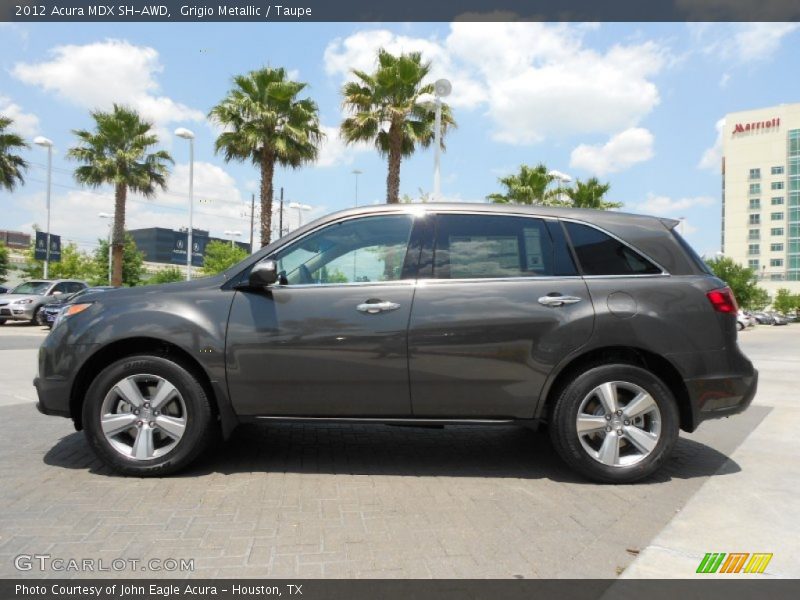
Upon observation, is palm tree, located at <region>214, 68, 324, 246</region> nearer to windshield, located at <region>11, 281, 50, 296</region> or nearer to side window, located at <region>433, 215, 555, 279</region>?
windshield, located at <region>11, 281, 50, 296</region>

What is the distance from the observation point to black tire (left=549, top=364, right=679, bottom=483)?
4.08 m

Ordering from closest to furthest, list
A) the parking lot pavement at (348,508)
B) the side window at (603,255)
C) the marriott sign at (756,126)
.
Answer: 1. the parking lot pavement at (348,508)
2. the side window at (603,255)
3. the marriott sign at (756,126)

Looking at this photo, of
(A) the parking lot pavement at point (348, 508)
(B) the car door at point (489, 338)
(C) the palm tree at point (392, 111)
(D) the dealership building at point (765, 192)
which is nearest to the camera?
(A) the parking lot pavement at point (348, 508)

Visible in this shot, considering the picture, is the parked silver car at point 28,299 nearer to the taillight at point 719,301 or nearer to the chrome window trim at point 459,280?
the chrome window trim at point 459,280

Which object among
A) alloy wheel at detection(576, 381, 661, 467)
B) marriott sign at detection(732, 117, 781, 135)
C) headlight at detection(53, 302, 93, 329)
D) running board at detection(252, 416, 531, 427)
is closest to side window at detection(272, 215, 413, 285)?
running board at detection(252, 416, 531, 427)

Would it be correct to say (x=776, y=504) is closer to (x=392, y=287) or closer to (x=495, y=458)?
(x=495, y=458)

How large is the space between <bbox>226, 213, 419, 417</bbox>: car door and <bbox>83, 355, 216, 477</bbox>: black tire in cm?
24

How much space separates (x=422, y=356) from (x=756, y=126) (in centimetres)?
12254

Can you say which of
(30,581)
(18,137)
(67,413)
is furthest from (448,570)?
(18,137)

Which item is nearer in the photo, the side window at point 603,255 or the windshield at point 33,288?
the side window at point 603,255

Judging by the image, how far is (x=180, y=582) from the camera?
272 cm

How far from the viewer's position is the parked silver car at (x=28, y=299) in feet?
75.3

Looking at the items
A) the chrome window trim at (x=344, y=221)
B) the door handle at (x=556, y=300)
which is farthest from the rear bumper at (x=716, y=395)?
the chrome window trim at (x=344, y=221)

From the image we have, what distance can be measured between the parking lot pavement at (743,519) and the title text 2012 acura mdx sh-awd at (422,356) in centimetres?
49
